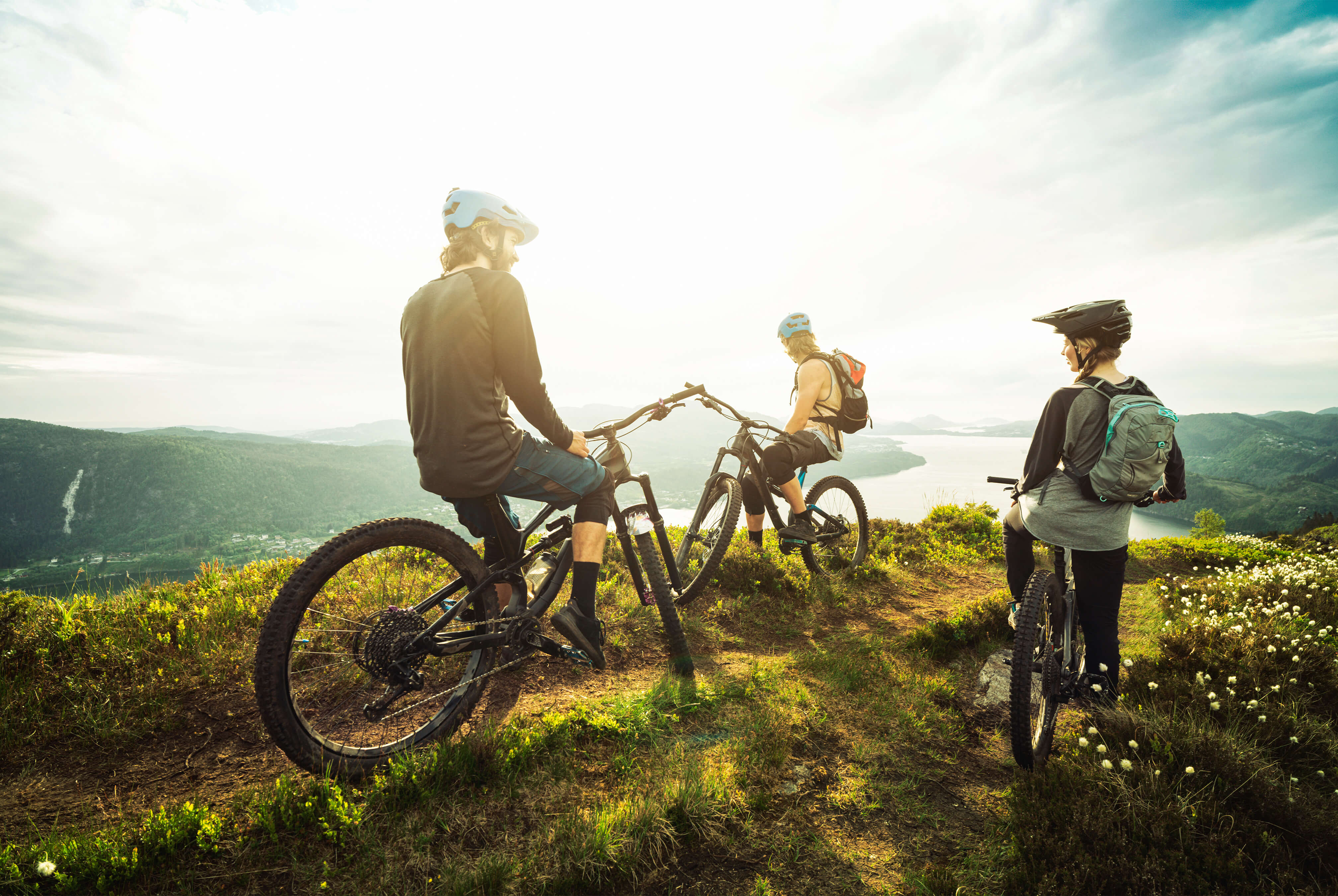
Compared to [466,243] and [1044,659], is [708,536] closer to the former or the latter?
[1044,659]

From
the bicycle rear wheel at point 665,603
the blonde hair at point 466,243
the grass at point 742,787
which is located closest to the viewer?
the grass at point 742,787

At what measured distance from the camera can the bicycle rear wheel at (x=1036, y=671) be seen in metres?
3.28

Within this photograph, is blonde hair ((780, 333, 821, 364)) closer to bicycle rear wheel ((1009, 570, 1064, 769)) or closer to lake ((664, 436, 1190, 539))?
bicycle rear wheel ((1009, 570, 1064, 769))

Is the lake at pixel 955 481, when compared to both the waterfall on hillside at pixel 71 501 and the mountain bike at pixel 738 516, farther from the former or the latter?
the waterfall on hillside at pixel 71 501

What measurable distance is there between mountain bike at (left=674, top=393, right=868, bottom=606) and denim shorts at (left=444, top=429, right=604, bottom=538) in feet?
7.52

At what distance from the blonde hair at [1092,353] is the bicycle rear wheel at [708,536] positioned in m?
3.38

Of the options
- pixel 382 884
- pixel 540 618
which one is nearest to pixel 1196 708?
pixel 540 618

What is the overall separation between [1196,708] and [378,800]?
213 inches

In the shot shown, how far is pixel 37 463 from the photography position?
10888 centimetres

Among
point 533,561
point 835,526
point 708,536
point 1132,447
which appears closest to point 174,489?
point 708,536

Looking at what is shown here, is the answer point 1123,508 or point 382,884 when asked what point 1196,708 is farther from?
point 382,884

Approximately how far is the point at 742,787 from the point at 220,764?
10.2 feet

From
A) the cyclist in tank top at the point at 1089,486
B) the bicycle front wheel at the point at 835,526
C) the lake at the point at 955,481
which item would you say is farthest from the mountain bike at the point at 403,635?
the lake at the point at 955,481

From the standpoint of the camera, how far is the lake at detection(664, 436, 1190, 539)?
2542 inches
